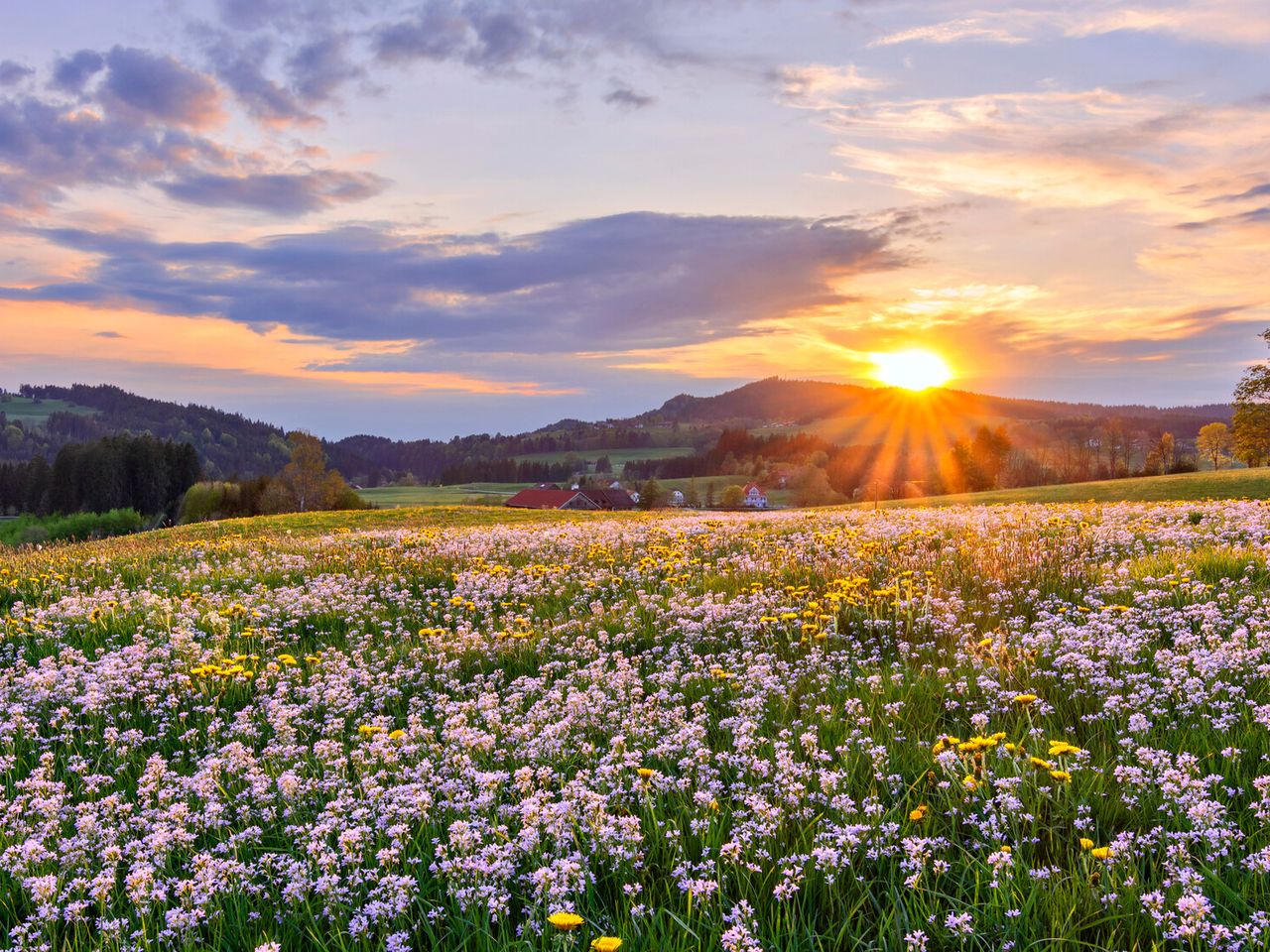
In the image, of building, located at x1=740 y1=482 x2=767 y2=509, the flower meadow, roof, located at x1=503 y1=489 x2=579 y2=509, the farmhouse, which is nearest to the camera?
the flower meadow

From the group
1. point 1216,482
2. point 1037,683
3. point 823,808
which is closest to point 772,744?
point 823,808

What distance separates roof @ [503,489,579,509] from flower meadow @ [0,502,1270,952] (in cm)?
10495

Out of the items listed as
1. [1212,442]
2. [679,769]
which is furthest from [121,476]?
[1212,442]

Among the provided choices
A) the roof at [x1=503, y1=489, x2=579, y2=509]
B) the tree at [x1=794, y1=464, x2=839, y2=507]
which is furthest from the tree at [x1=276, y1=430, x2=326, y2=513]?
the tree at [x1=794, y1=464, x2=839, y2=507]

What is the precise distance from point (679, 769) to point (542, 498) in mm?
112666

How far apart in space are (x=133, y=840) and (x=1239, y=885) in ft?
19.1

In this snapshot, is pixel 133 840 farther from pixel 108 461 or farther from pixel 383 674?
pixel 108 461

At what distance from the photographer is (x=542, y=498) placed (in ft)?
384

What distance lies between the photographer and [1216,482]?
42.6 m

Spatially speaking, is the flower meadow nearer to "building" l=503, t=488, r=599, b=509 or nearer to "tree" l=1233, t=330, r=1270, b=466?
"tree" l=1233, t=330, r=1270, b=466

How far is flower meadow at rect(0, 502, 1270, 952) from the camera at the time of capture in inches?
147

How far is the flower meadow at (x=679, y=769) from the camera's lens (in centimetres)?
373

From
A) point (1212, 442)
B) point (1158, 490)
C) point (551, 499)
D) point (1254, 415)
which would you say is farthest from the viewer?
point (551, 499)

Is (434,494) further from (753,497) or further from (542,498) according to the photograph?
(753,497)
